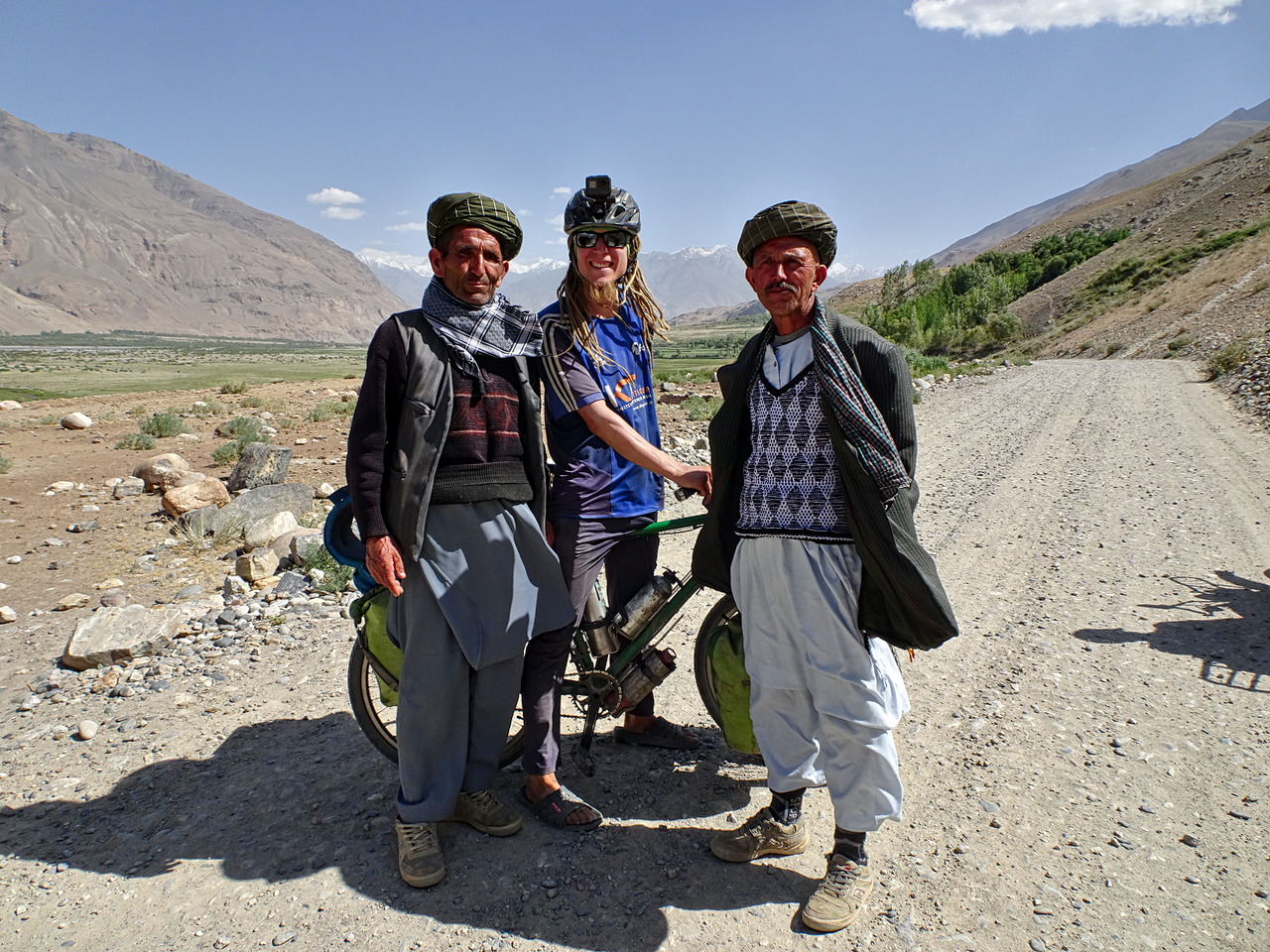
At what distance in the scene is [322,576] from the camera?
5316mm

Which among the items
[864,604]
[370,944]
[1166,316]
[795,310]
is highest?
[1166,316]

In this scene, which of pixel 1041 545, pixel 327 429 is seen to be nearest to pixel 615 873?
pixel 1041 545

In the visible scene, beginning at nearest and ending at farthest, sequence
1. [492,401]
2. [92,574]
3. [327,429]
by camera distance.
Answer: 1. [492,401]
2. [92,574]
3. [327,429]

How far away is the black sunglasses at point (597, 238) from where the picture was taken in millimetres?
2592

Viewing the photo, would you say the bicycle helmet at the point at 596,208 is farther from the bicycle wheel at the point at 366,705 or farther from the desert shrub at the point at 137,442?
the desert shrub at the point at 137,442

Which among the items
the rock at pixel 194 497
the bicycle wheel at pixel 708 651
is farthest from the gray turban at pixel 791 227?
the rock at pixel 194 497

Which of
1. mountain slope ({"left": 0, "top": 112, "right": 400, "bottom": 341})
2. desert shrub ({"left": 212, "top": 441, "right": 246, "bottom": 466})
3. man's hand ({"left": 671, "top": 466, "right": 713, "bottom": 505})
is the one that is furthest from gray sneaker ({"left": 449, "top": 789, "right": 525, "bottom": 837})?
mountain slope ({"left": 0, "top": 112, "right": 400, "bottom": 341})

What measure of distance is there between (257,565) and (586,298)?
406 cm

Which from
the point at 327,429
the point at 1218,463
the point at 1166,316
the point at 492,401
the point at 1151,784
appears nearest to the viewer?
the point at 492,401

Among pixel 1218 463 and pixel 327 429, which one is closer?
pixel 1218 463

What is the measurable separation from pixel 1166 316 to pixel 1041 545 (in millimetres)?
30750

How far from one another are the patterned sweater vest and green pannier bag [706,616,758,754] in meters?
0.63

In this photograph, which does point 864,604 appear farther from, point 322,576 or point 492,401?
point 322,576

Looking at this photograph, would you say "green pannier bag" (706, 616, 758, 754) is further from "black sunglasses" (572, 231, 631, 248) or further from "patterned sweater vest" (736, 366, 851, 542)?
"black sunglasses" (572, 231, 631, 248)
